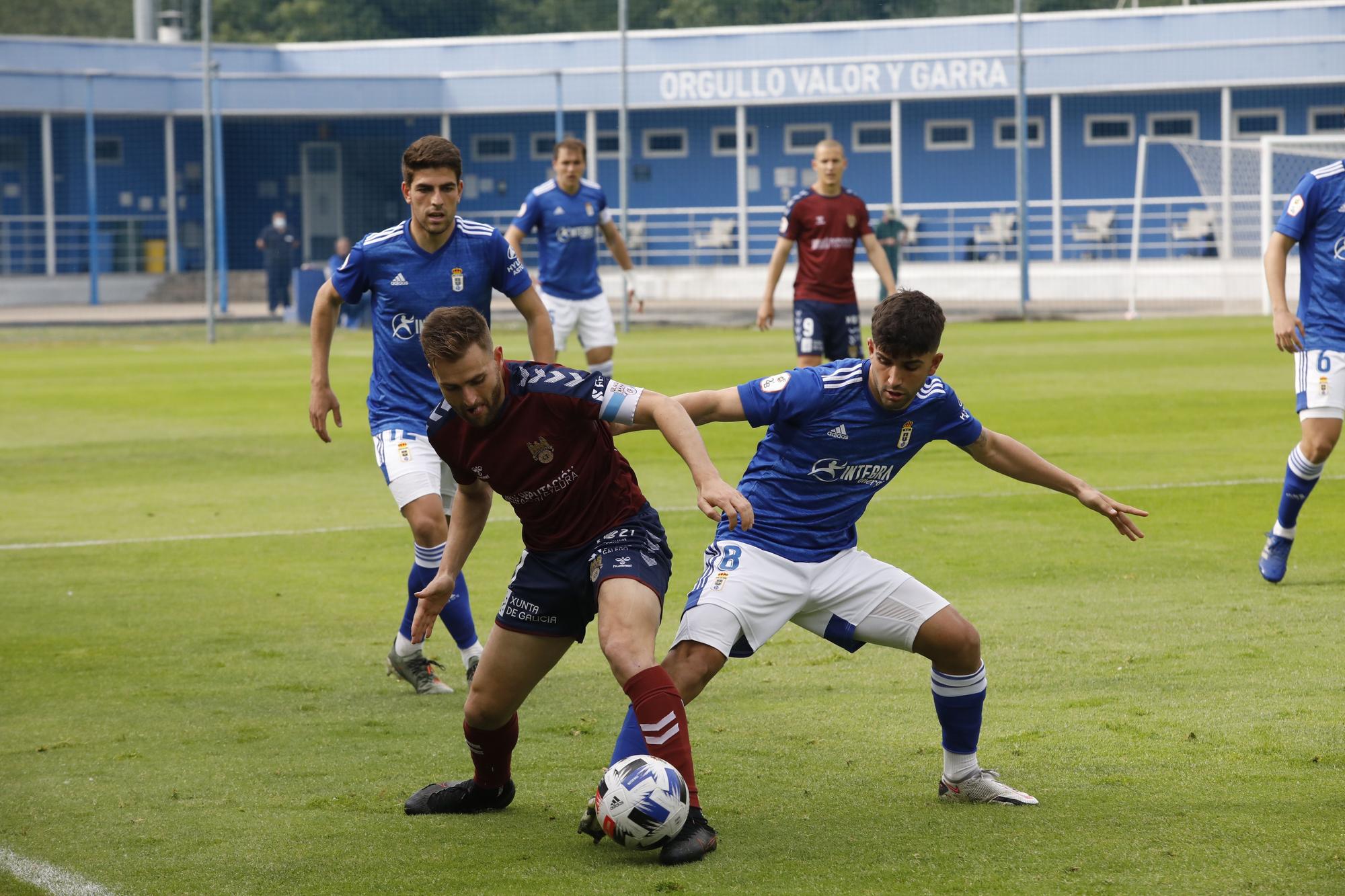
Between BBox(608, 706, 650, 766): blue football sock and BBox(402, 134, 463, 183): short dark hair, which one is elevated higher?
BBox(402, 134, 463, 183): short dark hair

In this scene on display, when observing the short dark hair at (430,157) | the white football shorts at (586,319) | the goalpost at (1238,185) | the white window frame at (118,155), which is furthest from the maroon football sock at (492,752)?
the white window frame at (118,155)

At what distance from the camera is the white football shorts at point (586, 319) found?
619 inches

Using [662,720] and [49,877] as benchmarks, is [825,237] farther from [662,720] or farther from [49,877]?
[49,877]

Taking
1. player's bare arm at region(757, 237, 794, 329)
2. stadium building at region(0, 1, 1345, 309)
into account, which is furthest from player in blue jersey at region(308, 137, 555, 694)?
stadium building at region(0, 1, 1345, 309)

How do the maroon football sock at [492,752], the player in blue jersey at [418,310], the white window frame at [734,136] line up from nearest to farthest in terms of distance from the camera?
the maroon football sock at [492,752] → the player in blue jersey at [418,310] → the white window frame at [734,136]

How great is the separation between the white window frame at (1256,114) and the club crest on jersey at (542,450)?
3824cm

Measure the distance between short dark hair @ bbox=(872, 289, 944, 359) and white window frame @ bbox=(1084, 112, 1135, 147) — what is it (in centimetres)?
3830

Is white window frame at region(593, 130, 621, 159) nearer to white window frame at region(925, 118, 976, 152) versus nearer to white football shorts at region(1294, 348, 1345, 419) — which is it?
white window frame at region(925, 118, 976, 152)

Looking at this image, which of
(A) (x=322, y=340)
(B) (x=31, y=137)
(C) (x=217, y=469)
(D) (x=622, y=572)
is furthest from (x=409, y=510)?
(B) (x=31, y=137)

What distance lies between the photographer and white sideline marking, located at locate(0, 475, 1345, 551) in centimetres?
1034

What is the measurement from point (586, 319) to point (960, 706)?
11191 millimetres

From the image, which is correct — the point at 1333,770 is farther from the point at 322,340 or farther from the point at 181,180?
the point at 181,180

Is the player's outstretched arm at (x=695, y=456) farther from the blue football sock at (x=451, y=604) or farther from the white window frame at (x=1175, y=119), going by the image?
the white window frame at (x=1175, y=119)

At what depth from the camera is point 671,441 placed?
15.4 ft
